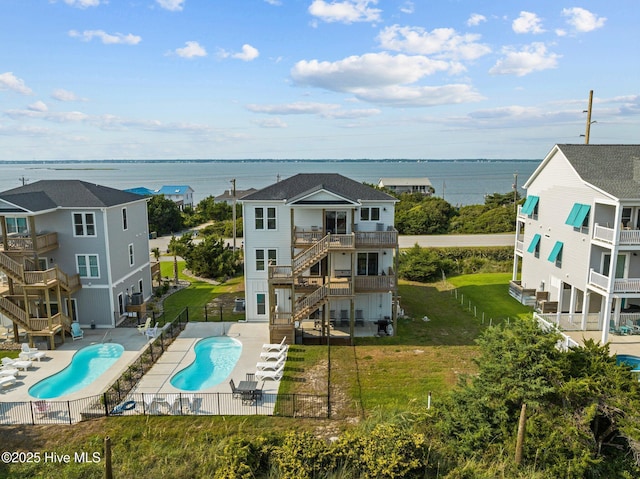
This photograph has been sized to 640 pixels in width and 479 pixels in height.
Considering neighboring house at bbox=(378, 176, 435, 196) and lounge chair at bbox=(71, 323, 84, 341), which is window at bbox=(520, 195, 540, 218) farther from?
neighboring house at bbox=(378, 176, 435, 196)

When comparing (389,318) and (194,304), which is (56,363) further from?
(389,318)

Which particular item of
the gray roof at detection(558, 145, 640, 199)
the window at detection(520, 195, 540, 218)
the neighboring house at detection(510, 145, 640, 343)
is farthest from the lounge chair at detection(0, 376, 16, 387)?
the window at detection(520, 195, 540, 218)

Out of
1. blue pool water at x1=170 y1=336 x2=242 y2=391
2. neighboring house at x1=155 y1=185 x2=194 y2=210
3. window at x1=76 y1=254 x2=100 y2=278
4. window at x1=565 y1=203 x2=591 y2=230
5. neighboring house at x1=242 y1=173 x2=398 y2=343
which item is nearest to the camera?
blue pool water at x1=170 y1=336 x2=242 y2=391

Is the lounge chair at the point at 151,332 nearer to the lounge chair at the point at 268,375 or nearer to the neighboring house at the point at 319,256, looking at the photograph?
the neighboring house at the point at 319,256

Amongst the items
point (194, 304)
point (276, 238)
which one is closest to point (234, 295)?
point (194, 304)

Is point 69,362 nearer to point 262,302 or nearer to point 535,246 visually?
point 262,302

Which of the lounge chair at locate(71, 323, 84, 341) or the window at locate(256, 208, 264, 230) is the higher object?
the window at locate(256, 208, 264, 230)

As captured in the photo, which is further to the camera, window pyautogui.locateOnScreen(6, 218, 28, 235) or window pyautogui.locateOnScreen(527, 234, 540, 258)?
window pyautogui.locateOnScreen(527, 234, 540, 258)

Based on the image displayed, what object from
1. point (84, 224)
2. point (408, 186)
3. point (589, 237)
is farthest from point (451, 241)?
point (408, 186)
